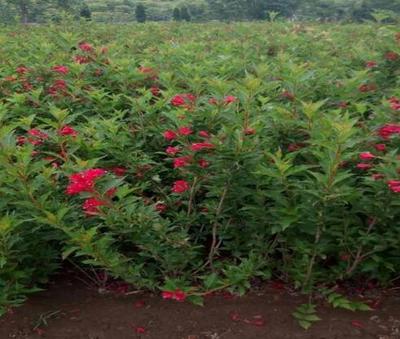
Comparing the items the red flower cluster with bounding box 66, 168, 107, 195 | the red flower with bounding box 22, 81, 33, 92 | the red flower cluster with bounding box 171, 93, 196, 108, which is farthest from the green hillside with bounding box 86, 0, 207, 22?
the red flower cluster with bounding box 66, 168, 107, 195

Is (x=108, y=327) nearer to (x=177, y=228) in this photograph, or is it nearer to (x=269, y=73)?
(x=177, y=228)

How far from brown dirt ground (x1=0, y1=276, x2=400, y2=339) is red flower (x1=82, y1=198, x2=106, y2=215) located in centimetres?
70

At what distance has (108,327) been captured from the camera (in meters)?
2.88

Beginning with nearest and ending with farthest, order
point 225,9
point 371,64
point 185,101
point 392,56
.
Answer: point 185,101 < point 392,56 < point 371,64 < point 225,9

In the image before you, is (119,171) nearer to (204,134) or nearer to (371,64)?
(204,134)

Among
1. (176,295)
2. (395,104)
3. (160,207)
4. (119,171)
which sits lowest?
(176,295)

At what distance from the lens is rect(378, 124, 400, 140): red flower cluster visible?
275 cm

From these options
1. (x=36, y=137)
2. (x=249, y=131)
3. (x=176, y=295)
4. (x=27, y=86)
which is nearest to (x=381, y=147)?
(x=249, y=131)

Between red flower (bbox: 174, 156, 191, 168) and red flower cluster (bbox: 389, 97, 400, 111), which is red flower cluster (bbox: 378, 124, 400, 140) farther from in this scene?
red flower (bbox: 174, 156, 191, 168)

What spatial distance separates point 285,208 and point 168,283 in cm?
76

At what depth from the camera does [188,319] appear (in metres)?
2.93

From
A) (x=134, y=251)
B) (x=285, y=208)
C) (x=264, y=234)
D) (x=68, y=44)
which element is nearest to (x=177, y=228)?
(x=134, y=251)

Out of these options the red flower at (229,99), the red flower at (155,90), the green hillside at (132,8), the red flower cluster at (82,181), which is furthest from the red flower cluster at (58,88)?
the green hillside at (132,8)

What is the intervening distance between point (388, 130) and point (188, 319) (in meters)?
1.50
